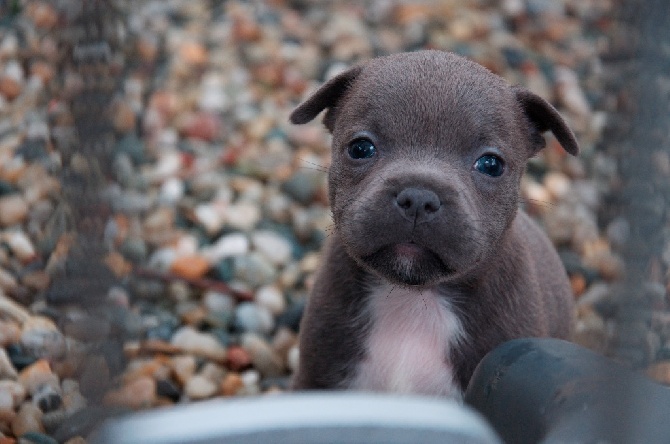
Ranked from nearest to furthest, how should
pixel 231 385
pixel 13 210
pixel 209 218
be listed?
pixel 231 385
pixel 13 210
pixel 209 218

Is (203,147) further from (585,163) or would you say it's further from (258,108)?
(585,163)

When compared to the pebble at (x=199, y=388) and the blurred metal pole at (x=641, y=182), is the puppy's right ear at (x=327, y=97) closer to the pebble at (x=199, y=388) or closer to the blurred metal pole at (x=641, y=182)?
the pebble at (x=199, y=388)

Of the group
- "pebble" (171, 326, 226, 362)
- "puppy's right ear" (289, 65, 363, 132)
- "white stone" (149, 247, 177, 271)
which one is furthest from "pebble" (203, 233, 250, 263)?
"puppy's right ear" (289, 65, 363, 132)

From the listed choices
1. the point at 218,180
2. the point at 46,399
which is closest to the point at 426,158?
the point at 46,399

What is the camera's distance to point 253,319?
416 cm

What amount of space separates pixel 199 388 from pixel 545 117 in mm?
1575

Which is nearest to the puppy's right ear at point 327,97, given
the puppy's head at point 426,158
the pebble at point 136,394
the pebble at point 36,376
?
the puppy's head at point 426,158

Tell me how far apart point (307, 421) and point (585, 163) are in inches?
157

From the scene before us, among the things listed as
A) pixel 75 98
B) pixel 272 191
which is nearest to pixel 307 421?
pixel 75 98

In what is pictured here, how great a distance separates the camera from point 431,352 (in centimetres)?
305

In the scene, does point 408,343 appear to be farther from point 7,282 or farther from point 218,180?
point 218,180

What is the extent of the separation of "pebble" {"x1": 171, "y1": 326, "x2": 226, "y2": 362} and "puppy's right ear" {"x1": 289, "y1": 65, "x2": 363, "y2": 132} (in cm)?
117

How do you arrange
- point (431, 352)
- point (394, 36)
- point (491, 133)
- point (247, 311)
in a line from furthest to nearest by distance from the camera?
1. point (394, 36)
2. point (247, 311)
3. point (431, 352)
4. point (491, 133)

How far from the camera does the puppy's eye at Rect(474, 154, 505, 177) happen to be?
286cm
